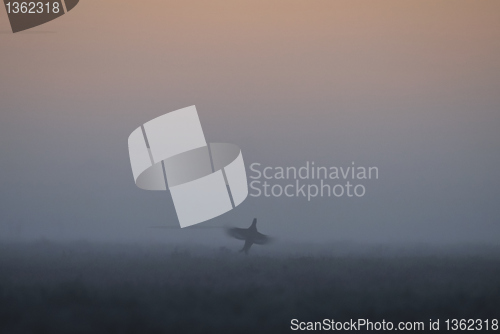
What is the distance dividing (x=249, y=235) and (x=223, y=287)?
31 centimetres

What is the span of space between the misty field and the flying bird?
0.08 metres

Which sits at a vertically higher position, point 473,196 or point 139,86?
point 139,86

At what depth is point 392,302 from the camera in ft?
9.56

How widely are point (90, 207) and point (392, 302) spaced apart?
1661 millimetres

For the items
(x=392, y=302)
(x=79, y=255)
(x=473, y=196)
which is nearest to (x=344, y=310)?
(x=392, y=302)

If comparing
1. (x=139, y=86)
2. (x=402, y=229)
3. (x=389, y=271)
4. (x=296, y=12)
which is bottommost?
(x=389, y=271)

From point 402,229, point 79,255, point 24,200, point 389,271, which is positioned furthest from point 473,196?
point 24,200

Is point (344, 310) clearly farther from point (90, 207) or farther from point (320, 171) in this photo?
point (90, 207)

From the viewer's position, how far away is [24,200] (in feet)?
9.37
